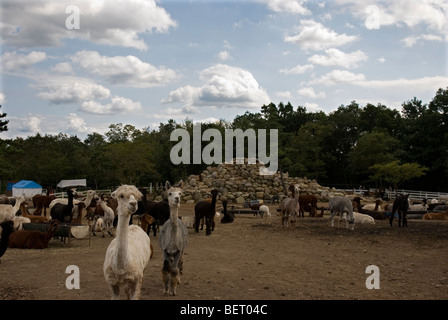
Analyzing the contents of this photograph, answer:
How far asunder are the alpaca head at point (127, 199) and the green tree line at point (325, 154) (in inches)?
1396

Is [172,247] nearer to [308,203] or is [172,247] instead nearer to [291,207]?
[291,207]

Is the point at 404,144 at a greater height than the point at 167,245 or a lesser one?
greater

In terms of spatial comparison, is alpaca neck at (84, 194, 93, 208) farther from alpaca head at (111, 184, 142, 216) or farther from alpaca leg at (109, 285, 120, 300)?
alpaca head at (111, 184, 142, 216)

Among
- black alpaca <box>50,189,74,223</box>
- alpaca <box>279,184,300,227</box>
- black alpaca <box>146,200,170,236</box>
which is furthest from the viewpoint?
alpaca <box>279,184,300,227</box>

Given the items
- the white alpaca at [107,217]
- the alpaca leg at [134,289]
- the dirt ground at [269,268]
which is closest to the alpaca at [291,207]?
the dirt ground at [269,268]

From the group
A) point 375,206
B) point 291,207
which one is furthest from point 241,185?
point 291,207

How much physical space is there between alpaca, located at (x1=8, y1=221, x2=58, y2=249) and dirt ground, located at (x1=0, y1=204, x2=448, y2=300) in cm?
28

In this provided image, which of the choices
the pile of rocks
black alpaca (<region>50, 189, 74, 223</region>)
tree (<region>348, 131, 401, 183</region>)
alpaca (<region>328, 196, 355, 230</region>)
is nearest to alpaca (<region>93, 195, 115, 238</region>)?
black alpaca (<region>50, 189, 74, 223</region>)

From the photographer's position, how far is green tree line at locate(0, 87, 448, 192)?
47.2 metres

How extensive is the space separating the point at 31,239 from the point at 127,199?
798 cm

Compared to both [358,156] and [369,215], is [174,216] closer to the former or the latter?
[369,215]

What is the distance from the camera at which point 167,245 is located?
7098 mm

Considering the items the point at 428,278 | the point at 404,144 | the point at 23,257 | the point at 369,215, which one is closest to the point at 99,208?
the point at 23,257
